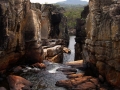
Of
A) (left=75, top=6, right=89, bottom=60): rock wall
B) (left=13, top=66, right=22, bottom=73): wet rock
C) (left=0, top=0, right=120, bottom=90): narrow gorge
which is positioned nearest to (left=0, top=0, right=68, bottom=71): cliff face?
(left=0, top=0, right=120, bottom=90): narrow gorge

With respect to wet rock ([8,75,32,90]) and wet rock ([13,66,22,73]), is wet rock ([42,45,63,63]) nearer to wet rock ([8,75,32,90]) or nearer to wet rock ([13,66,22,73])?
wet rock ([13,66,22,73])

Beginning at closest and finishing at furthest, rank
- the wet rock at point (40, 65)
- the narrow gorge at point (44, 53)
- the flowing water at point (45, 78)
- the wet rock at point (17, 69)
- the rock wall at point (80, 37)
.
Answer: the narrow gorge at point (44, 53) < the flowing water at point (45, 78) < the wet rock at point (17, 69) < the wet rock at point (40, 65) < the rock wall at point (80, 37)

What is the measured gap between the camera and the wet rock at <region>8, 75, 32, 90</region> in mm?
22280

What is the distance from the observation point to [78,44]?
4631cm

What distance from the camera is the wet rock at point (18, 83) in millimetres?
22280

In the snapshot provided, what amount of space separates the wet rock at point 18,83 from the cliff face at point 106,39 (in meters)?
8.30

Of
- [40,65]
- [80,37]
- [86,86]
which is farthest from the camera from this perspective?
[80,37]

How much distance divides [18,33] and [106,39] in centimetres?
1251

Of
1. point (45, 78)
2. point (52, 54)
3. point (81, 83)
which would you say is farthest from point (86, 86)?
point (52, 54)

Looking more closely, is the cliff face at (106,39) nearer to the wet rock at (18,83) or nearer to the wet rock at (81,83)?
the wet rock at (81,83)

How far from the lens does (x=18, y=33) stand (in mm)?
30516

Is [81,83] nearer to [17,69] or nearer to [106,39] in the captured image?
[106,39]

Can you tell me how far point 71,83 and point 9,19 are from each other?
11136mm

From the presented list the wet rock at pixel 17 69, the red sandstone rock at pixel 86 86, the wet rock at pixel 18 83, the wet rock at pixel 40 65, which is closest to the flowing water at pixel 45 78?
the wet rock at pixel 40 65
